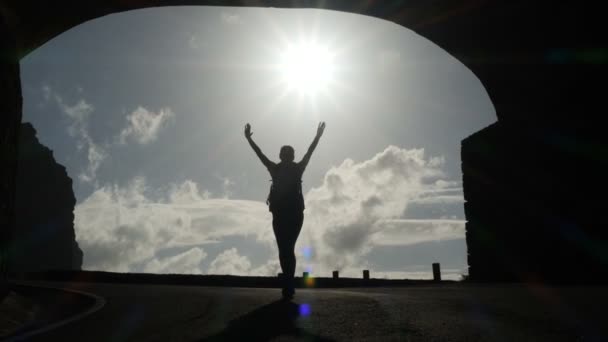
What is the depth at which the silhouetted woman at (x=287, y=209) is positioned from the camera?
669 centimetres

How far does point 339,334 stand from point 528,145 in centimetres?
619

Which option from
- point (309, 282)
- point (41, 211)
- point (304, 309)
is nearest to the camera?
point (304, 309)

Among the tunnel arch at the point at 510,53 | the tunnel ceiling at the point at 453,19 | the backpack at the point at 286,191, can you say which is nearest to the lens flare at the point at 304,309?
the backpack at the point at 286,191

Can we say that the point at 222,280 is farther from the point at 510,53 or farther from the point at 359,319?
the point at 359,319

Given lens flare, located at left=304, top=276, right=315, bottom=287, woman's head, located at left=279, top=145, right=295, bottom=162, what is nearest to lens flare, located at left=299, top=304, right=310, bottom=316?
woman's head, located at left=279, top=145, right=295, bottom=162

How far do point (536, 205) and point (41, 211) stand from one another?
93.3m

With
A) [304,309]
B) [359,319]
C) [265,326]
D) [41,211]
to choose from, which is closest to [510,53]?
[304,309]

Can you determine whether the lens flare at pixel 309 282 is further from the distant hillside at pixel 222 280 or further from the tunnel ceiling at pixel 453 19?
the tunnel ceiling at pixel 453 19

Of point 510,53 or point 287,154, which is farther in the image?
point 510,53

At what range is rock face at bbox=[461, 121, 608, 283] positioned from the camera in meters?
7.91

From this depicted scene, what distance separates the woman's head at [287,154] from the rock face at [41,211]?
89.2 meters

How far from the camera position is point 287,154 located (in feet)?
22.8

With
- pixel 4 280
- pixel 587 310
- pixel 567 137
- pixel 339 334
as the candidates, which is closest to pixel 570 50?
pixel 567 137

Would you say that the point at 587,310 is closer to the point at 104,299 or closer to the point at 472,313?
the point at 472,313
